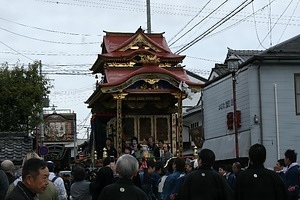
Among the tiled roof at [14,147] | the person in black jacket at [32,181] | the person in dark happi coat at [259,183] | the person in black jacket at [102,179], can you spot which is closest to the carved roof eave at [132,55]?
the tiled roof at [14,147]

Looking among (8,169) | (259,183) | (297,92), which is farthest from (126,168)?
(297,92)

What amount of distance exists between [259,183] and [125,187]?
6.95 ft

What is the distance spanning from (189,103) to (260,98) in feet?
92.7

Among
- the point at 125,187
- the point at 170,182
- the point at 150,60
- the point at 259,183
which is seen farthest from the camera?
the point at 150,60

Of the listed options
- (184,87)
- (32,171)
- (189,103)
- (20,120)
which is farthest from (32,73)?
(32,171)

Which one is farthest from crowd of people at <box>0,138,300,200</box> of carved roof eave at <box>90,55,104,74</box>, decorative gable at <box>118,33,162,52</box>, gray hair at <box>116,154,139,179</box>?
decorative gable at <box>118,33,162,52</box>

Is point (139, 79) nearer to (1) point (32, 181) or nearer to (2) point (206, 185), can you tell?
(2) point (206, 185)

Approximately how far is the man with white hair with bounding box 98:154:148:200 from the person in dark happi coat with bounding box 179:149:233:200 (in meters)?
1.48

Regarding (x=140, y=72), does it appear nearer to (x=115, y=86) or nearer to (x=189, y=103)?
(x=115, y=86)

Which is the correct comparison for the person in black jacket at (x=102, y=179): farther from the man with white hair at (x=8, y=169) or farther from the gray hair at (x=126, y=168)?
the gray hair at (x=126, y=168)

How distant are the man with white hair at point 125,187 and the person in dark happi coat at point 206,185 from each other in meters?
1.48

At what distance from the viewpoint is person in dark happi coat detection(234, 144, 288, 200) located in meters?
7.43

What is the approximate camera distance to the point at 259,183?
7.45 meters

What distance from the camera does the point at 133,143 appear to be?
63.3 feet
